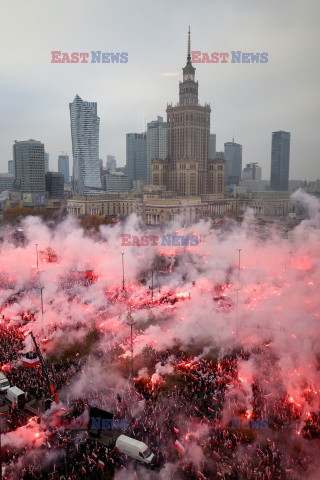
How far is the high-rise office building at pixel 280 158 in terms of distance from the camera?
536ft

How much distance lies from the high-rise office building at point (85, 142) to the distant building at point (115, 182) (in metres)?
46.7

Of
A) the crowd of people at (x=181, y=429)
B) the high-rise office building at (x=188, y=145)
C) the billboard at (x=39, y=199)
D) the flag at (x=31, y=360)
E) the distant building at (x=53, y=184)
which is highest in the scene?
the high-rise office building at (x=188, y=145)

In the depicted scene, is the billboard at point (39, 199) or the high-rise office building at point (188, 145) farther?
the billboard at point (39, 199)

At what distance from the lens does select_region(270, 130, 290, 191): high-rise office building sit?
163250mm

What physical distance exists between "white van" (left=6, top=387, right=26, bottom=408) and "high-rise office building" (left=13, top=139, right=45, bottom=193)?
11860 cm

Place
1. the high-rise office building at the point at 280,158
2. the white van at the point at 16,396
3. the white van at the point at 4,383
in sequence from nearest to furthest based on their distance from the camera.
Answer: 1. the white van at the point at 16,396
2. the white van at the point at 4,383
3. the high-rise office building at the point at 280,158

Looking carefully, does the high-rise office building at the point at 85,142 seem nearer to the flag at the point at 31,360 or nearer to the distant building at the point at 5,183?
the distant building at the point at 5,183

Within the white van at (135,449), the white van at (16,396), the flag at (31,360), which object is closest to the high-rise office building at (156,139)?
the flag at (31,360)

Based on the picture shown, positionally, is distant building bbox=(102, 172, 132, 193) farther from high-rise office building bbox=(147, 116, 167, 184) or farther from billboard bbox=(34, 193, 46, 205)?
billboard bbox=(34, 193, 46, 205)

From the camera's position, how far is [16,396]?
1811 centimetres

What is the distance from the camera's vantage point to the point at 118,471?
14.2 m

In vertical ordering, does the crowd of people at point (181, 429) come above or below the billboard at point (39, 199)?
below

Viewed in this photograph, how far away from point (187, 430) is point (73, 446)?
4.52 metres

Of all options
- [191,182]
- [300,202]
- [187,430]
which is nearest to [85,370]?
[187,430]
